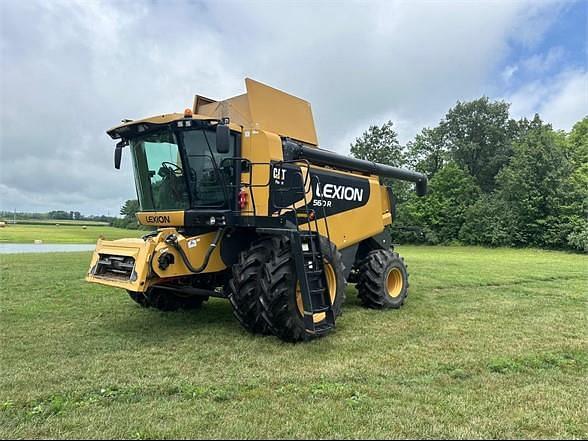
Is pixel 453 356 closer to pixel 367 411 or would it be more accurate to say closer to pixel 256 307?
pixel 367 411

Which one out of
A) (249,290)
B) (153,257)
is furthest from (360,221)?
(153,257)

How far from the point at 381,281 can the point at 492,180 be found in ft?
146

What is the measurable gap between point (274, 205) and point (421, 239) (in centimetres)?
3569

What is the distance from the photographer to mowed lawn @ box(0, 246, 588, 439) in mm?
3248

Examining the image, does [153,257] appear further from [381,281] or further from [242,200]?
[381,281]

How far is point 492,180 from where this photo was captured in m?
47.4

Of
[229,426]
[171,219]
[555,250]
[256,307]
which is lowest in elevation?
[555,250]

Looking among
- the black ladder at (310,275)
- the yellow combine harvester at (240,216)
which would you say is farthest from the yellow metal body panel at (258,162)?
the black ladder at (310,275)

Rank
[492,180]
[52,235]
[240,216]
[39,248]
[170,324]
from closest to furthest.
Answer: [240,216] → [170,324] → [39,248] → [52,235] → [492,180]

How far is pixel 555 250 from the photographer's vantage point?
30984 mm

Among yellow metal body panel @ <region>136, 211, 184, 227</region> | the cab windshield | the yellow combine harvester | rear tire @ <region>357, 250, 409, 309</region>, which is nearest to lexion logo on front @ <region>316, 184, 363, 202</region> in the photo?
the yellow combine harvester

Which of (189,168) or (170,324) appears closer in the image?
(189,168)

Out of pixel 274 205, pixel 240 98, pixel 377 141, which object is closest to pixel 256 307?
pixel 274 205

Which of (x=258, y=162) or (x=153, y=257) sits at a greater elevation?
(x=258, y=162)
